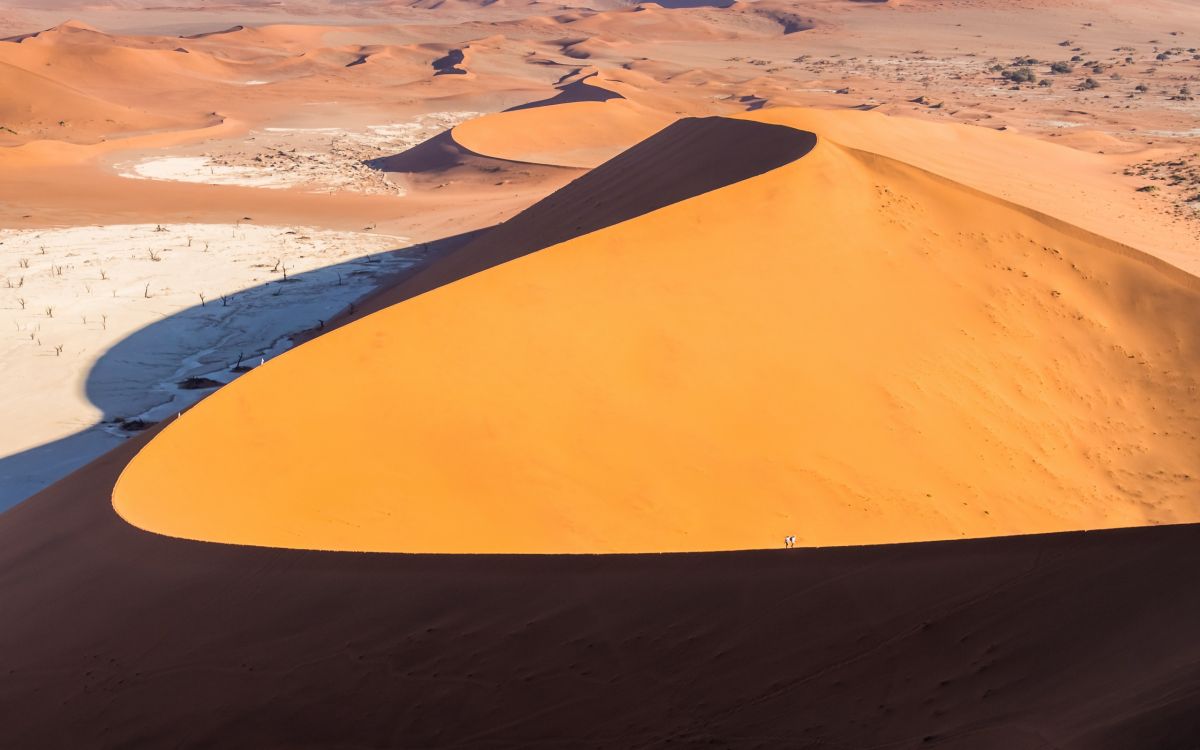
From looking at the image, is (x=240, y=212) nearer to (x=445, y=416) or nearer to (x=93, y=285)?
(x=93, y=285)

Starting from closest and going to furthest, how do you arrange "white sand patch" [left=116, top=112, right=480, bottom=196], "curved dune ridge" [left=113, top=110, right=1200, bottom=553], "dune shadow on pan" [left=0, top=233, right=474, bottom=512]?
"curved dune ridge" [left=113, top=110, right=1200, bottom=553] < "dune shadow on pan" [left=0, top=233, right=474, bottom=512] < "white sand patch" [left=116, top=112, right=480, bottom=196]

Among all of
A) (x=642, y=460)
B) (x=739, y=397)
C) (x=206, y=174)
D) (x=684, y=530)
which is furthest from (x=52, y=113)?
(x=684, y=530)

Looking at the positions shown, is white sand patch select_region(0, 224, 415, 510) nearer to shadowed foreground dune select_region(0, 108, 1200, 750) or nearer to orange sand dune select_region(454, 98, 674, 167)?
shadowed foreground dune select_region(0, 108, 1200, 750)

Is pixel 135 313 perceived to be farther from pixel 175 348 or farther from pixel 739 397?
pixel 739 397

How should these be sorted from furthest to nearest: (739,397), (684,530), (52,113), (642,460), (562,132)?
(52,113) < (562,132) < (739,397) < (642,460) < (684,530)

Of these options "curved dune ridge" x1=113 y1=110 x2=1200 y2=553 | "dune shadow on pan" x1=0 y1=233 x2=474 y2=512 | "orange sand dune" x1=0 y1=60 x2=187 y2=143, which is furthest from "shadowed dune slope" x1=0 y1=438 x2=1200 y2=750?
"orange sand dune" x1=0 y1=60 x2=187 y2=143

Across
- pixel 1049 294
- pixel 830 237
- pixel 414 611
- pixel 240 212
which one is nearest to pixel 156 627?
pixel 414 611

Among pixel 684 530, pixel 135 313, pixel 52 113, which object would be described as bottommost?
pixel 135 313

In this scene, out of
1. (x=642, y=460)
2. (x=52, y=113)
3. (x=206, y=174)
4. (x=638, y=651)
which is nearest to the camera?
(x=638, y=651)
